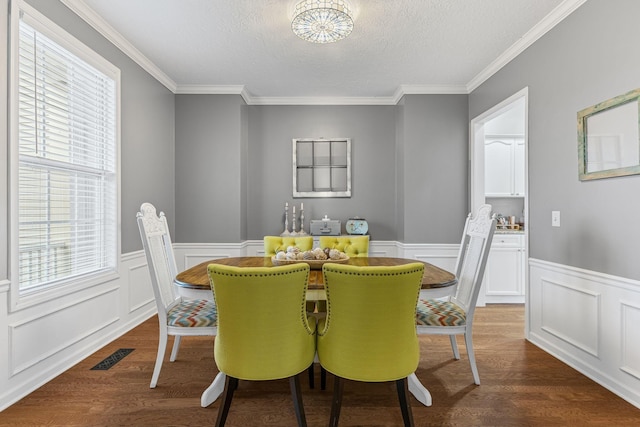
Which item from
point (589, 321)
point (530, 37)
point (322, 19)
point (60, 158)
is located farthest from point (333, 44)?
point (589, 321)

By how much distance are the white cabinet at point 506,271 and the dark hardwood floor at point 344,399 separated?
142 cm

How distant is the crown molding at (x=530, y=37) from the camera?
2387mm

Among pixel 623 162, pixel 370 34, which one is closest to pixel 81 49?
pixel 370 34

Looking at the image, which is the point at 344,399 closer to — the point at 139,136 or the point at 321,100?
the point at 139,136

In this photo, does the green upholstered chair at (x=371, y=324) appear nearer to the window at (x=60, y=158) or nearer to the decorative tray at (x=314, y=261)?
the decorative tray at (x=314, y=261)

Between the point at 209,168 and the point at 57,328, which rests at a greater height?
the point at 209,168

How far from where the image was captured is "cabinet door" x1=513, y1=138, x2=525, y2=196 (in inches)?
190

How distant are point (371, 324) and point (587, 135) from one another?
6.73 feet

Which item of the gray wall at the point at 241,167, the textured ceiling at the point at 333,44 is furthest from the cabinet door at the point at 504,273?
the textured ceiling at the point at 333,44

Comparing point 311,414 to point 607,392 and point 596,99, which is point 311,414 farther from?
point 596,99

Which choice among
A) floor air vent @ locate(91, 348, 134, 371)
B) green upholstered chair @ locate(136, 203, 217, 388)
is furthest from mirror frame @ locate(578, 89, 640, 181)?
floor air vent @ locate(91, 348, 134, 371)

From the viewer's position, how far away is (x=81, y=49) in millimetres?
2475

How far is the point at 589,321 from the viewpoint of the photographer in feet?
7.36

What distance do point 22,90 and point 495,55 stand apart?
3.73 meters
